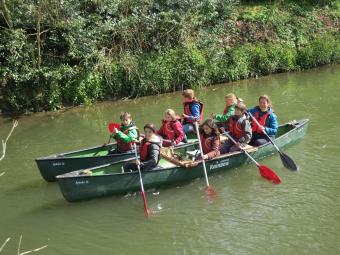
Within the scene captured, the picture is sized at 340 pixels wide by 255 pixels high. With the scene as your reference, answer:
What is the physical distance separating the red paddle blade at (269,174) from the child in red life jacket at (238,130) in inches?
25.7

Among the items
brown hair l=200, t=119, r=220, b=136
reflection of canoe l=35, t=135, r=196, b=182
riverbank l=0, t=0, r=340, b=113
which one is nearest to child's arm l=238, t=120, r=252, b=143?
brown hair l=200, t=119, r=220, b=136

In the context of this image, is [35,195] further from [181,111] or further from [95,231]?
[181,111]

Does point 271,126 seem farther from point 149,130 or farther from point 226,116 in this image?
point 149,130

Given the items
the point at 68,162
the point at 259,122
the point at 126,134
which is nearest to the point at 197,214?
the point at 126,134

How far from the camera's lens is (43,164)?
8984mm

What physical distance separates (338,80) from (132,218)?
1174 cm

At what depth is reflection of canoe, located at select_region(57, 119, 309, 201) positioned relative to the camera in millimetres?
7953

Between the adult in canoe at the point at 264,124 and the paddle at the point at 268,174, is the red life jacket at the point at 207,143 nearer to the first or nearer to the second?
the paddle at the point at 268,174

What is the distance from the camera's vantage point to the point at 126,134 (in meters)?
9.33

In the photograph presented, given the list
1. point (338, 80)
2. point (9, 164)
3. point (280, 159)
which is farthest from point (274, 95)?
point (9, 164)

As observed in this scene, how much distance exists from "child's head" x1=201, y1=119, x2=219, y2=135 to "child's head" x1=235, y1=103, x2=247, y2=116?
2.53ft

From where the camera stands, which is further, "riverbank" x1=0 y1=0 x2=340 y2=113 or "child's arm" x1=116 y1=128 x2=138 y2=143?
"riverbank" x1=0 y1=0 x2=340 y2=113

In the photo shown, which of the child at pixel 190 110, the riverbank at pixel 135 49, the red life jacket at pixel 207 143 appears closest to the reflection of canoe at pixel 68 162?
the red life jacket at pixel 207 143

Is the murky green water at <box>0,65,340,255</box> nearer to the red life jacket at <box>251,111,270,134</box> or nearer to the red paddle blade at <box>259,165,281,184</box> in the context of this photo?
the red paddle blade at <box>259,165,281,184</box>
